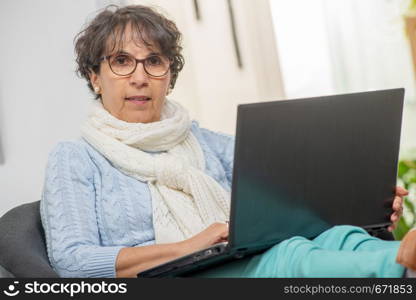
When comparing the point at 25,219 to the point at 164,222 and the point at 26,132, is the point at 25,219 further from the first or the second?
the point at 26,132

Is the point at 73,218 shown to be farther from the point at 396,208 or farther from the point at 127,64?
the point at 396,208

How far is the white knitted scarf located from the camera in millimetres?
1854

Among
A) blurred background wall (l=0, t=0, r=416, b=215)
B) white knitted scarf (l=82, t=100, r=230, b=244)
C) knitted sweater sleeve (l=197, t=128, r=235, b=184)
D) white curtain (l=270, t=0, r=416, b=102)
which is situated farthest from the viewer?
white curtain (l=270, t=0, r=416, b=102)

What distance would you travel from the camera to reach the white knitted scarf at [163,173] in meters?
1.85

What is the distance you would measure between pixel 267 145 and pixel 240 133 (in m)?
0.06

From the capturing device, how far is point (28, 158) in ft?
8.21

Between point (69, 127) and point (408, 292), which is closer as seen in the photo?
point (408, 292)

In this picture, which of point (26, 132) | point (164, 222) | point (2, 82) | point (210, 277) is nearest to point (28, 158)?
point (26, 132)

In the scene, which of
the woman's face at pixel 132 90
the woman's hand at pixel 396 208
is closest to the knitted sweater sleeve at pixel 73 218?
the woman's face at pixel 132 90

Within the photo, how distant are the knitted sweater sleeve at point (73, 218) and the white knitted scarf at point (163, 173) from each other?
8 cm

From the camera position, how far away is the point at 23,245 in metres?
1.78

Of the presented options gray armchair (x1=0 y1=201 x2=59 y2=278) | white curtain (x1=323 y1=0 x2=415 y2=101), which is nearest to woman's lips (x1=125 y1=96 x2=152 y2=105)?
gray armchair (x1=0 y1=201 x2=59 y2=278)

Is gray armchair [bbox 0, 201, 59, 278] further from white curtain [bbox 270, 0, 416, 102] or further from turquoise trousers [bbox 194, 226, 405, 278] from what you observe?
white curtain [bbox 270, 0, 416, 102]

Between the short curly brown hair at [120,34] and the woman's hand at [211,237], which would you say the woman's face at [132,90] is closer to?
the short curly brown hair at [120,34]
